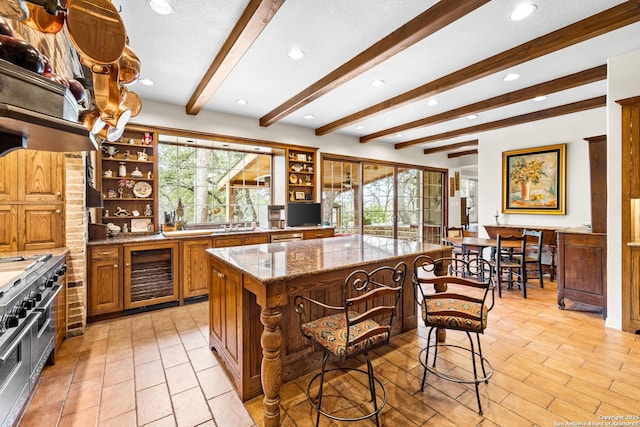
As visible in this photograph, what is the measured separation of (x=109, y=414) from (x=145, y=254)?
83.3 inches

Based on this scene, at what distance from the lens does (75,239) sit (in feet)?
8.72

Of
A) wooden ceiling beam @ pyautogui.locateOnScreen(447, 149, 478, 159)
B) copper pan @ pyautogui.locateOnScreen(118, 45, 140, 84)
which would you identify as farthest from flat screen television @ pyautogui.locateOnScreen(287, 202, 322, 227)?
wooden ceiling beam @ pyautogui.locateOnScreen(447, 149, 478, 159)

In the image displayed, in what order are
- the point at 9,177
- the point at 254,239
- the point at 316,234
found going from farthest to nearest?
1. the point at 316,234
2. the point at 254,239
3. the point at 9,177

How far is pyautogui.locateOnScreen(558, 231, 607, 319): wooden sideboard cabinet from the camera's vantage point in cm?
310

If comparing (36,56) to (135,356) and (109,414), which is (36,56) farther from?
(135,356)

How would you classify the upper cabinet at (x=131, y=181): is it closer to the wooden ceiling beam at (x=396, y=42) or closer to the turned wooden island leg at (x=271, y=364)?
the wooden ceiling beam at (x=396, y=42)

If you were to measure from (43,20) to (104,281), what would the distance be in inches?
116

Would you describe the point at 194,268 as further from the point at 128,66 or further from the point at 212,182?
the point at 128,66

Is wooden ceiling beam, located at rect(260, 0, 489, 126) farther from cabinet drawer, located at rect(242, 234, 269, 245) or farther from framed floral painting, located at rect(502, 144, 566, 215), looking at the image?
framed floral painting, located at rect(502, 144, 566, 215)

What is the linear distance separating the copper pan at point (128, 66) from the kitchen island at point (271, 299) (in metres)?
1.21

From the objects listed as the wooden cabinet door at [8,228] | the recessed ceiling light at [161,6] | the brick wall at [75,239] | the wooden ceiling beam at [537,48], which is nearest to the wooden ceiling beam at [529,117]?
the wooden ceiling beam at [537,48]

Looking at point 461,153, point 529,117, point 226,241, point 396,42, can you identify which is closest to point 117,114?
point 396,42

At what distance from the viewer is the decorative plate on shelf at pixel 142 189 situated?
3928mm

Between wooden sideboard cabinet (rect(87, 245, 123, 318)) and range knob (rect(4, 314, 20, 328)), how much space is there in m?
1.94
